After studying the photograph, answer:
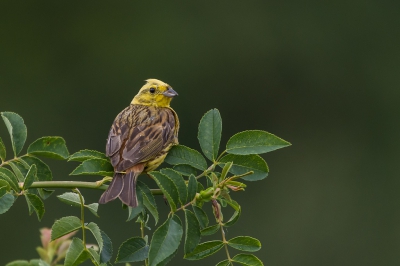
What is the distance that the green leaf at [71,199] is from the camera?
285 centimetres

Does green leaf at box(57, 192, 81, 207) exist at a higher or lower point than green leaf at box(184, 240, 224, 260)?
higher

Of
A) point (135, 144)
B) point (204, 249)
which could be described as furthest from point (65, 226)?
point (135, 144)

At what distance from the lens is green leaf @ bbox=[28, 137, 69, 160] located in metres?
2.90

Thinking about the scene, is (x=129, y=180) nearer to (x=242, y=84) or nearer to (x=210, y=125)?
(x=210, y=125)

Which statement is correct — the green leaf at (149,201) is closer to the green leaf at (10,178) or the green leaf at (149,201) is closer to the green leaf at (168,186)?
the green leaf at (168,186)

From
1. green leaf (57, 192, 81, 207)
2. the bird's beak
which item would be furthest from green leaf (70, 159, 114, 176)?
the bird's beak

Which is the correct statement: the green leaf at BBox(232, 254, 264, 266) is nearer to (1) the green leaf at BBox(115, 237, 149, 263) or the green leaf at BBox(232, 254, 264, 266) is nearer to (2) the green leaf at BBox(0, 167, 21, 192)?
(1) the green leaf at BBox(115, 237, 149, 263)

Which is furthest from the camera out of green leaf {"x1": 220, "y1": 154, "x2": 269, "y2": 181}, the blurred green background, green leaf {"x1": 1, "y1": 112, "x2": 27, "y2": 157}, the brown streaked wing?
the blurred green background

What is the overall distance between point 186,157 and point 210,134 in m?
0.11

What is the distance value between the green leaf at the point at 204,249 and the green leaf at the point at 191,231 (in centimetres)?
5

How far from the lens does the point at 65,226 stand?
2.69 m

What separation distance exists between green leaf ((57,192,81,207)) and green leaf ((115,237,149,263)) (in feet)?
0.81

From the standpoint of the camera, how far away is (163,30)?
588 inches

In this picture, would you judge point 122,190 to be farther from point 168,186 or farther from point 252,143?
point 252,143
